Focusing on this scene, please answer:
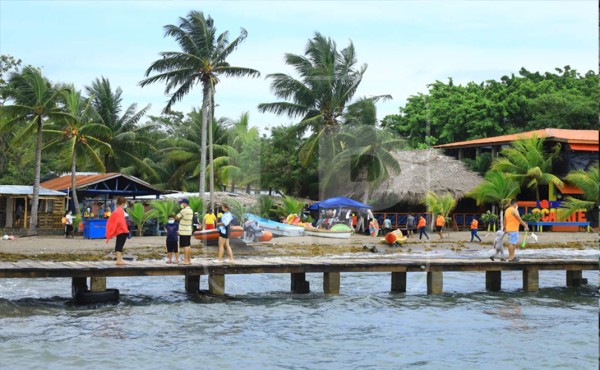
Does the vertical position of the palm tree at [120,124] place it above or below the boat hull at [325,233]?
above

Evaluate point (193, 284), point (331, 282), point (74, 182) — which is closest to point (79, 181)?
point (74, 182)

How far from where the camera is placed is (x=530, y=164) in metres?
37.1

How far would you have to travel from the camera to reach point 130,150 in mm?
44500

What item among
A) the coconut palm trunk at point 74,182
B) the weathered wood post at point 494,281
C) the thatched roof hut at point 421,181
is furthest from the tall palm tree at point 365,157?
the weathered wood post at point 494,281

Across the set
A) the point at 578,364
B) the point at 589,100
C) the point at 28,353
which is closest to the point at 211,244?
the point at 28,353

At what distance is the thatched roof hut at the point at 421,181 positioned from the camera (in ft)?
131

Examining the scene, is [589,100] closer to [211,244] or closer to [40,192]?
[211,244]

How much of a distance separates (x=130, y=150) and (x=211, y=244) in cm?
1788

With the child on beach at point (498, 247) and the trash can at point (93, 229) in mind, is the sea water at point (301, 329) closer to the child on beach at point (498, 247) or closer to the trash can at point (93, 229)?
the child on beach at point (498, 247)

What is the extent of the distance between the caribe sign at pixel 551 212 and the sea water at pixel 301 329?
15.4m

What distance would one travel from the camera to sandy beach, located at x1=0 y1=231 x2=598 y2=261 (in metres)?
28.0

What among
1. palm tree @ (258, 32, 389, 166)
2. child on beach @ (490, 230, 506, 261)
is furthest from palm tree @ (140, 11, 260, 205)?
child on beach @ (490, 230, 506, 261)

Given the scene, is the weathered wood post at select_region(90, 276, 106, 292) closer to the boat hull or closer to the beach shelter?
the boat hull

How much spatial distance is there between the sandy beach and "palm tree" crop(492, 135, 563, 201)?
2.80 metres
